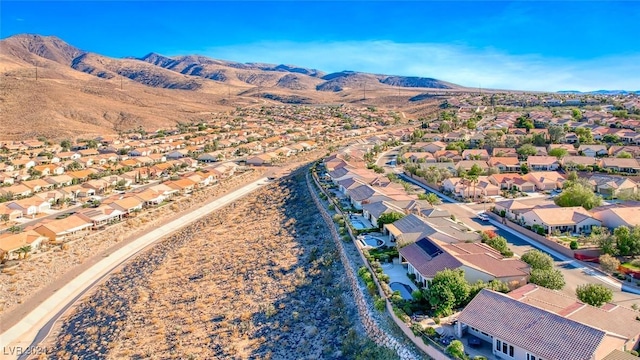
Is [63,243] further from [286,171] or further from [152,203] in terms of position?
[286,171]

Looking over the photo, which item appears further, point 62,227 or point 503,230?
point 62,227

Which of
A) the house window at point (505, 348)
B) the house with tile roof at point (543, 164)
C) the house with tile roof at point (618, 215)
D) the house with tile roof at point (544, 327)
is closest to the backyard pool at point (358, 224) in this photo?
the house with tile roof at point (544, 327)

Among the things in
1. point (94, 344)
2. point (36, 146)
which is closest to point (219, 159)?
point (36, 146)

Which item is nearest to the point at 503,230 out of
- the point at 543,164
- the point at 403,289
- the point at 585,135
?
the point at 403,289

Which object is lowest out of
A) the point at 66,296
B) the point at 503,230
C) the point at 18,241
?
the point at 66,296

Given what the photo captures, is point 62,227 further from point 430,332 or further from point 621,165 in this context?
point 621,165

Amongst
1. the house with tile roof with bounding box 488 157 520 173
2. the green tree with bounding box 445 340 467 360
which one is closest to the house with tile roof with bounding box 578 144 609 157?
the house with tile roof with bounding box 488 157 520 173

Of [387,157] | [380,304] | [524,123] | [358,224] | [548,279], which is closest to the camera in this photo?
[380,304]
